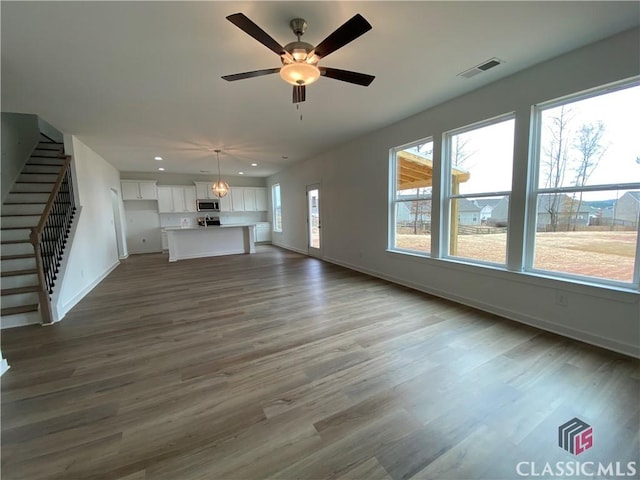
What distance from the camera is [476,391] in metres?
1.85

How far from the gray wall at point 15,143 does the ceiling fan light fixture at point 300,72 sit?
5.41 meters

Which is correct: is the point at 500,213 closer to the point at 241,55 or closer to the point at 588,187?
the point at 588,187

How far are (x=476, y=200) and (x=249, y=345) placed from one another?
10.7 ft

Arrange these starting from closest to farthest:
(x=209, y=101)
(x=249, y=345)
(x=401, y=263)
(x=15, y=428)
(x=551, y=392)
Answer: (x=15, y=428)
(x=551, y=392)
(x=249, y=345)
(x=209, y=101)
(x=401, y=263)

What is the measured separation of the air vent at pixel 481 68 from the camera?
255 cm

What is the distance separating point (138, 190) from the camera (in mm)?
8102

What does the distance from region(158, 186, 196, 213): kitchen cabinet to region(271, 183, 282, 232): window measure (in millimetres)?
2724

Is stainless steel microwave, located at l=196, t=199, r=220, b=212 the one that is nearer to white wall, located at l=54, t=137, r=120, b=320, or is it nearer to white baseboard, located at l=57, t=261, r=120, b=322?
white wall, located at l=54, t=137, r=120, b=320

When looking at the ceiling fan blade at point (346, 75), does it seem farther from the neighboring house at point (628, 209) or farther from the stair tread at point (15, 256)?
the stair tread at point (15, 256)

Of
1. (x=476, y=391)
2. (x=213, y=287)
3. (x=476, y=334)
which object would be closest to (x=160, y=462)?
(x=476, y=391)

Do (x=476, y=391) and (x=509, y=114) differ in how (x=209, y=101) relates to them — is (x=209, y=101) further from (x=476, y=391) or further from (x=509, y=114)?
(x=476, y=391)

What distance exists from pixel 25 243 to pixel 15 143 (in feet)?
8.24

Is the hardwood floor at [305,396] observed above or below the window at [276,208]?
below

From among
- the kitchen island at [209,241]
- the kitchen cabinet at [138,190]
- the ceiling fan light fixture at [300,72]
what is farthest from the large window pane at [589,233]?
the kitchen cabinet at [138,190]
